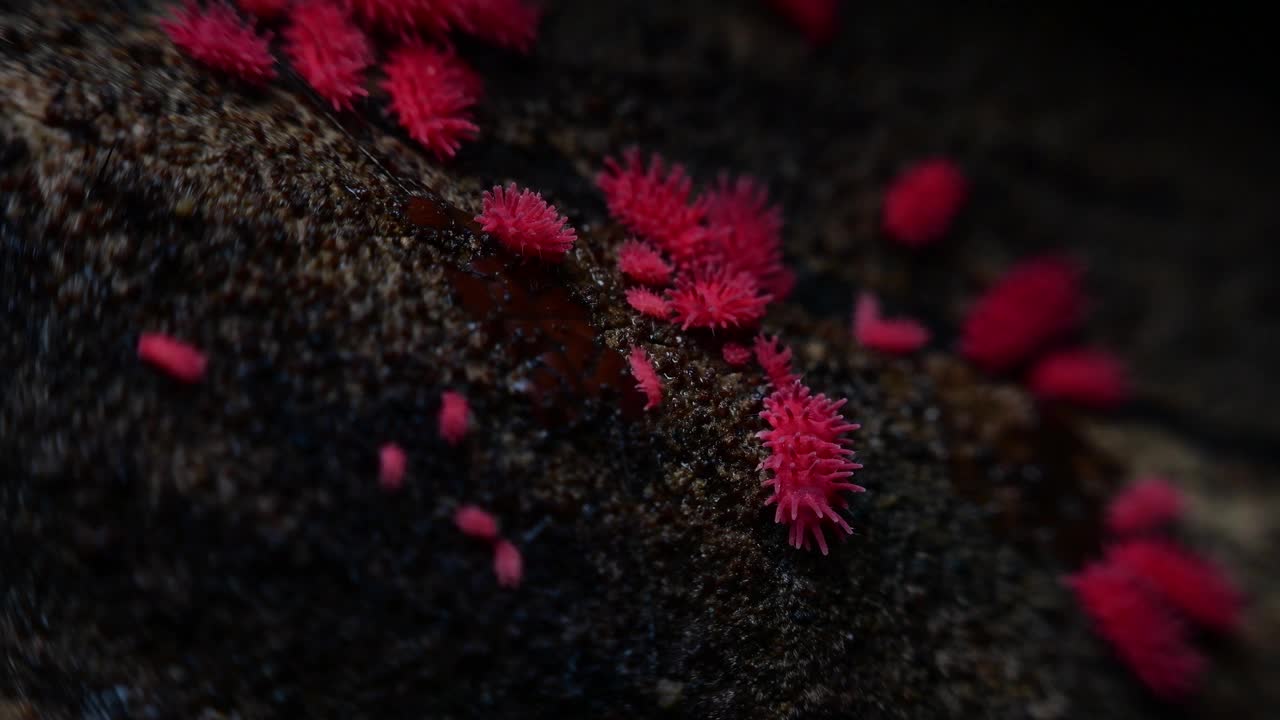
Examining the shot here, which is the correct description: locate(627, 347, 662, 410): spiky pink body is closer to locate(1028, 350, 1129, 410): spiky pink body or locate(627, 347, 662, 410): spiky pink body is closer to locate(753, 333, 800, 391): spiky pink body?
locate(753, 333, 800, 391): spiky pink body

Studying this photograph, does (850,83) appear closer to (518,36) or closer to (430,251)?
(518,36)

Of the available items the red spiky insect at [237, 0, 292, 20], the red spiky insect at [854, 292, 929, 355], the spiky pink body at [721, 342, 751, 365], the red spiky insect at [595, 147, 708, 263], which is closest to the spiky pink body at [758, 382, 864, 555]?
the spiky pink body at [721, 342, 751, 365]

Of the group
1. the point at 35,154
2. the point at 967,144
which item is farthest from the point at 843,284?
the point at 35,154

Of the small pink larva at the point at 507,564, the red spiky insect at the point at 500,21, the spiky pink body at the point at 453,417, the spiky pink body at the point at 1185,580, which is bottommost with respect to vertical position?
the small pink larva at the point at 507,564

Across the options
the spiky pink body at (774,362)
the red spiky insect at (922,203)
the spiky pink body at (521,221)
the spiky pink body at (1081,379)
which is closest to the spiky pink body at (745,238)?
the spiky pink body at (774,362)

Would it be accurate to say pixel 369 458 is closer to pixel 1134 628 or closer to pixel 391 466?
pixel 391 466

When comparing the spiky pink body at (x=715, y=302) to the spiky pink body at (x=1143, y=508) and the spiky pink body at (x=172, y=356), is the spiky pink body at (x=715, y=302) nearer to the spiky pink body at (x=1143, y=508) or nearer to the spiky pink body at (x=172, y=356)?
the spiky pink body at (x=172, y=356)
